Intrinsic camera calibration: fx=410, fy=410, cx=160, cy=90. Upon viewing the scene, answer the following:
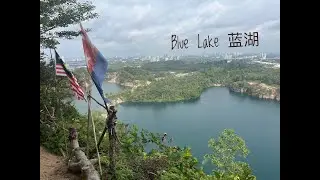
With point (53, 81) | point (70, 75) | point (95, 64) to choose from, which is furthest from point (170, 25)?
point (53, 81)

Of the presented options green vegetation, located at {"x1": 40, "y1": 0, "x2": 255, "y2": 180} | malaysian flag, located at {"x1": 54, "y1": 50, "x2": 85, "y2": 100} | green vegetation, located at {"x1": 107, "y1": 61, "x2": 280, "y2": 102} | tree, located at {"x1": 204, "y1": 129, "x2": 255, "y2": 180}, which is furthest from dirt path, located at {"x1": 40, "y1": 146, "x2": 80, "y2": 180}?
tree, located at {"x1": 204, "y1": 129, "x2": 255, "y2": 180}

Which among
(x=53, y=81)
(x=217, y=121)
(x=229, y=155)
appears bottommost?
(x=229, y=155)

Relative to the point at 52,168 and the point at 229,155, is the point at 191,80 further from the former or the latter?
the point at 52,168

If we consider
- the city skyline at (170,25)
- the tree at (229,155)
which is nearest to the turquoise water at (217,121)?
the tree at (229,155)

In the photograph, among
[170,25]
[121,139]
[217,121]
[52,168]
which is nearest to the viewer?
[217,121]
